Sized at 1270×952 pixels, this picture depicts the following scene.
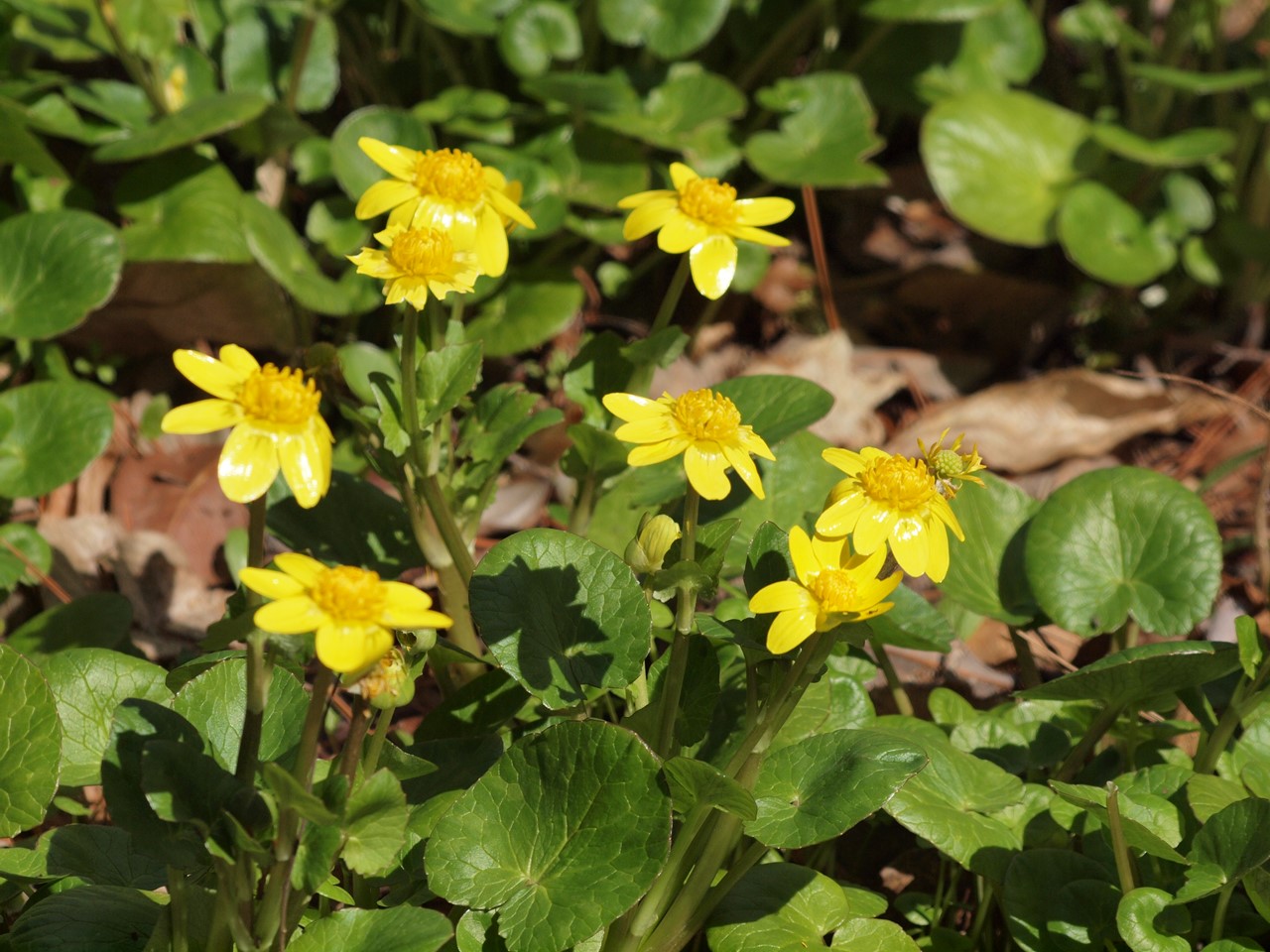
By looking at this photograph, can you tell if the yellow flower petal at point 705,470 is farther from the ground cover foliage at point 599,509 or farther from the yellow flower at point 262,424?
the yellow flower at point 262,424

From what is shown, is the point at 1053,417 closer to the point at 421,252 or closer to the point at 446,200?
the point at 446,200

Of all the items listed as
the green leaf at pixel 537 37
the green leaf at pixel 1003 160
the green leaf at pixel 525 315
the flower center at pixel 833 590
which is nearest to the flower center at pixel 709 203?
the flower center at pixel 833 590

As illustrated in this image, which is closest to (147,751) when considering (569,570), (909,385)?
(569,570)

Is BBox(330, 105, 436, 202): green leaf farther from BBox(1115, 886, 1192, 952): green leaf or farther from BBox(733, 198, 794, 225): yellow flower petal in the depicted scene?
BBox(1115, 886, 1192, 952): green leaf

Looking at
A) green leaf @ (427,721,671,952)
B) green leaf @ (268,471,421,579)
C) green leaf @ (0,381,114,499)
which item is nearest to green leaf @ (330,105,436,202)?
green leaf @ (0,381,114,499)

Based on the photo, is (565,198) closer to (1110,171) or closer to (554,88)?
(554,88)

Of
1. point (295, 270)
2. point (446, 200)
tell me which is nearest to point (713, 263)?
point (446, 200)
